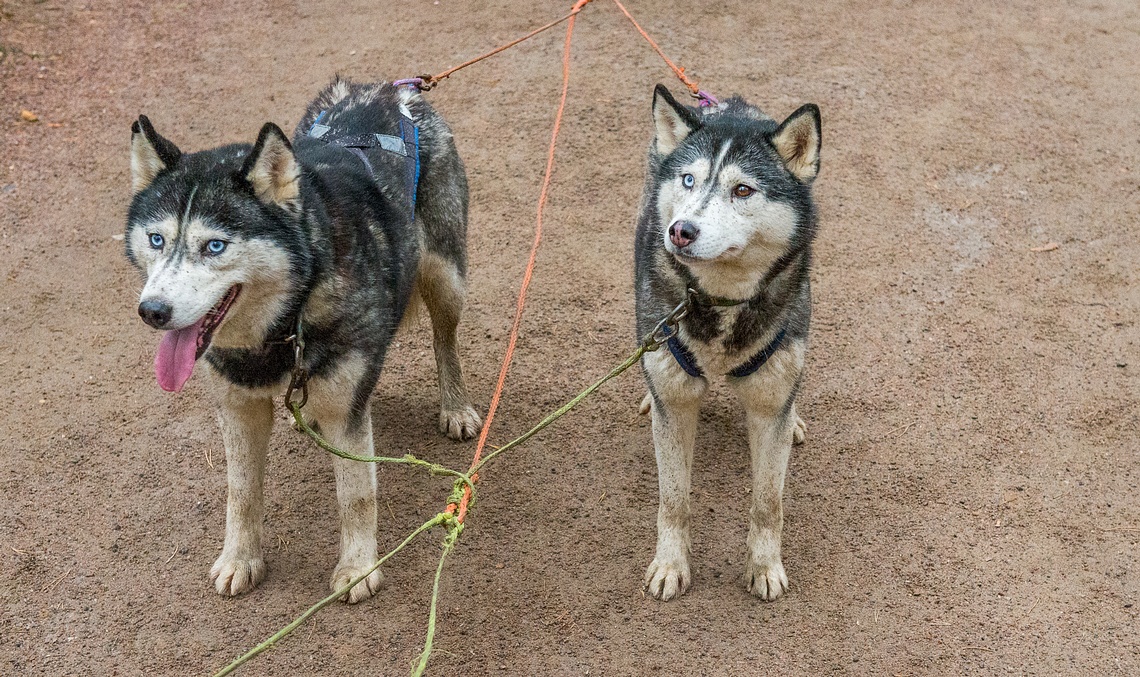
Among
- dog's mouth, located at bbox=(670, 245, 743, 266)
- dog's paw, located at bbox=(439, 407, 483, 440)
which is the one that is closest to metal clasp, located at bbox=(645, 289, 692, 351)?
dog's mouth, located at bbox=(670, 245, 743, 266)

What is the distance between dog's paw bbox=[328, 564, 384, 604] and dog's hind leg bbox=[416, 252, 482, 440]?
1139 mm

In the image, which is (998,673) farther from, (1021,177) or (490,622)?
(1021,177)

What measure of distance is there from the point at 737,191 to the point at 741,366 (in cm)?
72

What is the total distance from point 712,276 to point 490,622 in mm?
1701

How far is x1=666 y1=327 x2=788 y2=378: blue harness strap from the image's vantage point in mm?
4078

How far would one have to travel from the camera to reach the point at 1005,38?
907 cm

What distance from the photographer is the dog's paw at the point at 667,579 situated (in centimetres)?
446

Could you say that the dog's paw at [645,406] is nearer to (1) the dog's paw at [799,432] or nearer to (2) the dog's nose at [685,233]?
(1) the dog's paw at [799,432]

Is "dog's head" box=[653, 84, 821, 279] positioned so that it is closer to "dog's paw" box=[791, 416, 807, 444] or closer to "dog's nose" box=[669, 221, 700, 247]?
"dog's nose" box=[669, 221, 700, 247]

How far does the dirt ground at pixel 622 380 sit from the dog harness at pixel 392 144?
1.45 m

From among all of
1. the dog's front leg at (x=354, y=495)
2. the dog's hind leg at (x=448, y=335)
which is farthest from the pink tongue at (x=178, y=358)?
the dog's hind leg at (x=448, y=335)

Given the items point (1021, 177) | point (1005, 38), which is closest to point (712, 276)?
point (1021, 177)

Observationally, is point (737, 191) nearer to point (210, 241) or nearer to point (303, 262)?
point (303, 262)

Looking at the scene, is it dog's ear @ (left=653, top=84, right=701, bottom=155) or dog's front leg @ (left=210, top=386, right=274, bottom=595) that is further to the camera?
dog's front leg @ (left=210, top=386, right=274, bottom=595)
